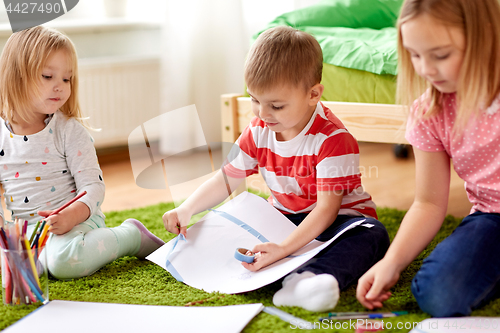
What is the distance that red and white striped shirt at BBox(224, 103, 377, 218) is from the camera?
0.94 meters

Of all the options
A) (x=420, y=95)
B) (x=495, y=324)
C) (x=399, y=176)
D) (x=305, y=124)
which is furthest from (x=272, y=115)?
(x=399, y=176)

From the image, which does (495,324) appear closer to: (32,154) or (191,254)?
(191,254)

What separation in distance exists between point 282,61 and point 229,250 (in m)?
0.36

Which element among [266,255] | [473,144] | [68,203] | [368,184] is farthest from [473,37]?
[368,184]

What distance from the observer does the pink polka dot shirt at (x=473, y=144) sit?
79 cm

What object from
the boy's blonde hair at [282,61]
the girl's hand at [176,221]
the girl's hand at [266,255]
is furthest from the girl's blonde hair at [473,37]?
the girl's hand at [176,221]

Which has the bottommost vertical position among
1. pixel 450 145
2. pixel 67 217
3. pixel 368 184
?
pixel 368 184

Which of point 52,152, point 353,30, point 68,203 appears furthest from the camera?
point 353,30

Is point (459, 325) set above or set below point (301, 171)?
below

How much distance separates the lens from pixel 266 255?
85 centimetres

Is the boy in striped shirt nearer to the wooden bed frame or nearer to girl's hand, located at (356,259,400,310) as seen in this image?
girl's hand, located at (356,259,400,310)

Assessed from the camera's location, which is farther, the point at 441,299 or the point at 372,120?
the point at 372,120

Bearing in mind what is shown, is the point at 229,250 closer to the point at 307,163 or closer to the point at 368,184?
the point at 307,163

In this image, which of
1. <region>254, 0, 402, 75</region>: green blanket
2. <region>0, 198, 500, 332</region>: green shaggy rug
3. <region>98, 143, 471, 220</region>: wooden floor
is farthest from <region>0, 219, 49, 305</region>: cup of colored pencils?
<region>254, 0, 402, 75</region>: green blanket
